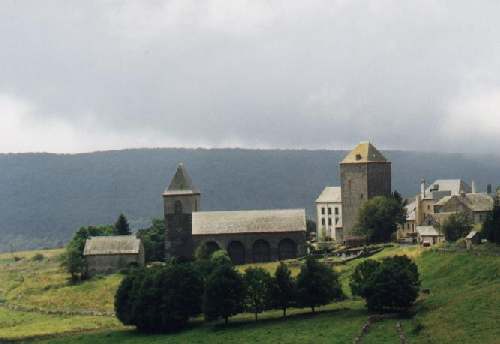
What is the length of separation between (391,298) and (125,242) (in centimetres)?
5010

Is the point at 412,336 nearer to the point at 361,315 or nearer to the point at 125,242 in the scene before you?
the point at 361,315

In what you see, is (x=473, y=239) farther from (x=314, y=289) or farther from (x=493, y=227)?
(x=314, y=289)

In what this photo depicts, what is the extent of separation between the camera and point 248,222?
11006 centimetres

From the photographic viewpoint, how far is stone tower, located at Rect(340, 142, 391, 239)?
364 feet

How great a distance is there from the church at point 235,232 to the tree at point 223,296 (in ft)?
117

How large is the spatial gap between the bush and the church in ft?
101

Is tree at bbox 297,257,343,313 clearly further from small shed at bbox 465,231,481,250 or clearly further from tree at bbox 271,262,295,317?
small shed at bbox 465,231,481,250

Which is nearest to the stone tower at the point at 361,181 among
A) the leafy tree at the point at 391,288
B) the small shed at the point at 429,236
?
the small shed at the point at 429,236

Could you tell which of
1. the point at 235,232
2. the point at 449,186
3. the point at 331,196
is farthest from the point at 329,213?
the point at 235,232

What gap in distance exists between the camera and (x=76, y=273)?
4168 inches

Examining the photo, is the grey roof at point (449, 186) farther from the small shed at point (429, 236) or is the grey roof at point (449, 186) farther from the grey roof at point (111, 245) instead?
the grey roof at point (111, 245)

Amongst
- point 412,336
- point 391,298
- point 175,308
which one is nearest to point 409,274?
point 391,298

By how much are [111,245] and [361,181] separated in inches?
1107

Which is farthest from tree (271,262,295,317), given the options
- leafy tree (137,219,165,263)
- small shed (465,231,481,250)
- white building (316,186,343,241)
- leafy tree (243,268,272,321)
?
white building (316,186,343,241)
